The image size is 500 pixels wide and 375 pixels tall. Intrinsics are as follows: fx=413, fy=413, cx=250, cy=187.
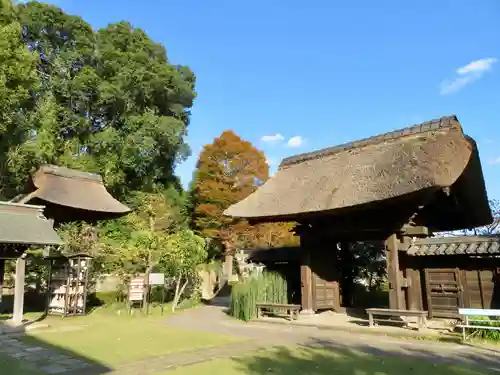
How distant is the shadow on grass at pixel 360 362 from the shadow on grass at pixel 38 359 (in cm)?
248

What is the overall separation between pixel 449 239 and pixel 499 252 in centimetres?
131

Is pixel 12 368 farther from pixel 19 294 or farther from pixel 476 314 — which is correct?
pixel 476 314

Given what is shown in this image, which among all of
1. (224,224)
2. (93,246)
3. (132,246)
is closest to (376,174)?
(132,246)

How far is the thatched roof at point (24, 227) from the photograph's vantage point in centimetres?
1068

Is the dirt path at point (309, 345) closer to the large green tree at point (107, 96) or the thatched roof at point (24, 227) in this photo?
the thatched roof at point (24, 227)

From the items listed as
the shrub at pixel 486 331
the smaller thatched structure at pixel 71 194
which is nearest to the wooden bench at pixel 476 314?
the shrub at pixel 486 331

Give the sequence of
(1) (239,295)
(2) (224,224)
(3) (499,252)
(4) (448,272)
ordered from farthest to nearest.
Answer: (2) (224,224) → (1) (239,295) → (4) (448,272) → (3) (499,252)

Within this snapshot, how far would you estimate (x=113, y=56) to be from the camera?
2717 centimetres

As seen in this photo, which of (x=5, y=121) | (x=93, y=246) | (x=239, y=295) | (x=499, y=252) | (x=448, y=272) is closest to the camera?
(x=499, y=252)

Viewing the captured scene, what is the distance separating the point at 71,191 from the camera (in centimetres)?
1541

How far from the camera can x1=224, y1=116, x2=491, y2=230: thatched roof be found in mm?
10147

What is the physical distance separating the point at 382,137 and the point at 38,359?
10819 mm

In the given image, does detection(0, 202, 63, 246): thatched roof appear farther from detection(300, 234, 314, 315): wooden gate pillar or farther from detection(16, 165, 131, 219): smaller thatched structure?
detection(300, 234, 314, 315): wooden gate pillar

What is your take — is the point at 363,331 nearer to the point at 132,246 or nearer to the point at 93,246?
the point at 132,246
